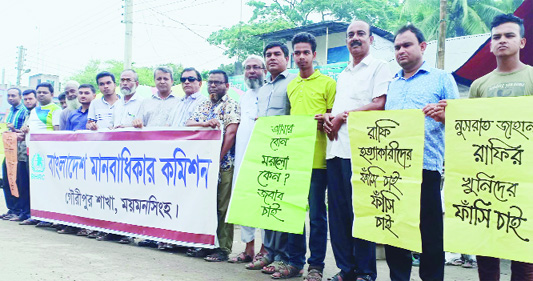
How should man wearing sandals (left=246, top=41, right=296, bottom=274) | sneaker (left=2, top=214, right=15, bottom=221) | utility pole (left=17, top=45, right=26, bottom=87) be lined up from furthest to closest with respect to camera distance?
utility pole (left=17, top=45, right=26, bottom=87), sneaker (left=2, top=214, right=15, bottom=221), man wearing sandals (left=246, top=41, right=296, bottom=274)

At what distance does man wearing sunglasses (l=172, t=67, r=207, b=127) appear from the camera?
6.04 meters

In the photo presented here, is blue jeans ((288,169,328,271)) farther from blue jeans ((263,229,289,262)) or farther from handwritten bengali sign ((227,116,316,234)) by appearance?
blue jeans ((263,229,289,262))

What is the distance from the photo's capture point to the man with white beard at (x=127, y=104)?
670 centimetres

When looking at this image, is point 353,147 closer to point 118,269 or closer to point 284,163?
point 284,163

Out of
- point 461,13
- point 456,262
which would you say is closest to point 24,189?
point 456,262

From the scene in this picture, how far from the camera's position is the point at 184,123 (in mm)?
6117

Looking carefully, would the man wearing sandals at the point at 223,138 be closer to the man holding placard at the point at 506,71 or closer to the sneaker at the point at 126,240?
the sneaker at the point at 126,240

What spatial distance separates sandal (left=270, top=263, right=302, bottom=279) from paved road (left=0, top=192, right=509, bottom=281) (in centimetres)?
11

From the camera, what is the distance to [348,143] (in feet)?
13.5

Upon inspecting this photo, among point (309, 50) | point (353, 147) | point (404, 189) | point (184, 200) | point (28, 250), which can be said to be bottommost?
point (28, 250)

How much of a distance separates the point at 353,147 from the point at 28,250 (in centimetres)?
359


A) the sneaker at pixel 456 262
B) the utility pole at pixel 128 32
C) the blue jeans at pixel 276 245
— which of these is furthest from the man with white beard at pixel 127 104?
the utility pole at pixel 128 32

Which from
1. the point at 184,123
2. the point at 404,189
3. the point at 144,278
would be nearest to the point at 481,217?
the point at 404,189

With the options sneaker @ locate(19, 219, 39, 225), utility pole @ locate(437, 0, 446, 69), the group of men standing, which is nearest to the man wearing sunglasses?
the group of men standing
